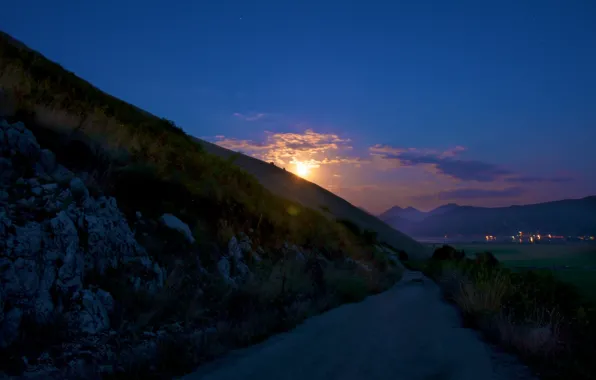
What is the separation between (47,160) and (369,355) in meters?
6.43

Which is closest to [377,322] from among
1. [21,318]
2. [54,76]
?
[21,318]

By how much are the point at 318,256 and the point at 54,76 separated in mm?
10487

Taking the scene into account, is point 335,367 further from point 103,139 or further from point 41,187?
point 103,139

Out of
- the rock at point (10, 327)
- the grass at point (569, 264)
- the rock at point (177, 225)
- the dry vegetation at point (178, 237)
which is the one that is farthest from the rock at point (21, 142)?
the grass at point (569, 264)

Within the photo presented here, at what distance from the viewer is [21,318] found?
198 inches

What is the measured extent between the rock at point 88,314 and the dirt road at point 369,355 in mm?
1365

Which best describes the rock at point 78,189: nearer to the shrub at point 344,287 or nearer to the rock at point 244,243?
the rock at point 244,243

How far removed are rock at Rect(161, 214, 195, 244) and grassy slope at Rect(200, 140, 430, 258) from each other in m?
70.4

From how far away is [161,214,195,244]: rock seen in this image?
8938mm

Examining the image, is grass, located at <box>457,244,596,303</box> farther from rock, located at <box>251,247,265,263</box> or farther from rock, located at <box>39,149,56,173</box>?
rock, located at <box>39,149,56,173</box>

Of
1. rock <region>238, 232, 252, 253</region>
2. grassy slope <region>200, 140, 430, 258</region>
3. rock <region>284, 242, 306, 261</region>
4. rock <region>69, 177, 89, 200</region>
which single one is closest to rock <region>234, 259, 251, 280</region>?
rock <region>238, 232, 252, 253</region>

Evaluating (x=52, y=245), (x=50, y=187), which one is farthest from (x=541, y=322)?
(x=50, y=187)

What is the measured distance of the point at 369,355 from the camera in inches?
275

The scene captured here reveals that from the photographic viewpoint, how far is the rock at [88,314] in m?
5.48
